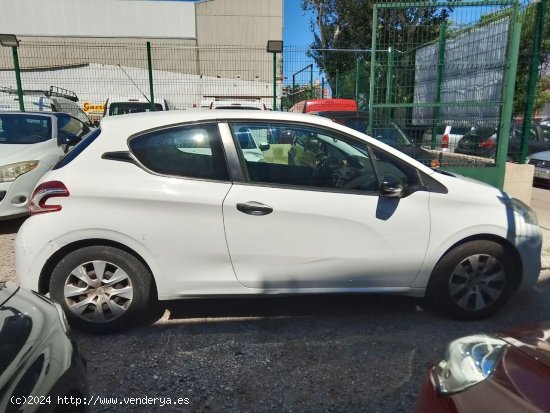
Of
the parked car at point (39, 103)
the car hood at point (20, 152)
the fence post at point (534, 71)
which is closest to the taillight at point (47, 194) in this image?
the car hood at point (20, 152)

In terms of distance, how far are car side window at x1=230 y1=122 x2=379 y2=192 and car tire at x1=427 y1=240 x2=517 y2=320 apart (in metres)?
0.85

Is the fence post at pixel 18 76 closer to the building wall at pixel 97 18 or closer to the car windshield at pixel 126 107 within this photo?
the car windshield at pixel 126 107

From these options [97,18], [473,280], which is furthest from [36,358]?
[97,18]

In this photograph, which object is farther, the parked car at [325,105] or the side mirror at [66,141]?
the parked car at [325,105]

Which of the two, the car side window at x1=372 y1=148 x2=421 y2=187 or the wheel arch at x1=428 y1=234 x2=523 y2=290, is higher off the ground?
the car side window at x1=372 y1=148 x2=421 y2=187

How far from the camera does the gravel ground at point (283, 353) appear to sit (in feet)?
9.02

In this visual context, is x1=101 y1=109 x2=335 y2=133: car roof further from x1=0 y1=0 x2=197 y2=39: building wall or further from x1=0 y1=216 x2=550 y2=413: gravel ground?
x1=0 y1=0 x2=197 y2=39: building wall

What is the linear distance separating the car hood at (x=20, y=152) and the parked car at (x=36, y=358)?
13.9 ft

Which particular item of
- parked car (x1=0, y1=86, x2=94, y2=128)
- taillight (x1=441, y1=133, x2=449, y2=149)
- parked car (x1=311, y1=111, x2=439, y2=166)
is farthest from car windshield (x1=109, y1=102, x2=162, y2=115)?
taillight (x1=441, y1=133, x2=449, y2=149)

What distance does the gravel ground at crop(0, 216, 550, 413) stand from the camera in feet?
9.02

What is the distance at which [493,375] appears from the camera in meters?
1.59

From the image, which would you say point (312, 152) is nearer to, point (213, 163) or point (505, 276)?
point (213, 163)

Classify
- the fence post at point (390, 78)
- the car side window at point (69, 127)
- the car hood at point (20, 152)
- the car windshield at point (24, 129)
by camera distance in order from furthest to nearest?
the fence post at point (390, 78)
the car side window at point (69, 127)
the car windshield at point (24, 129)
the car hood at point (20, 152)

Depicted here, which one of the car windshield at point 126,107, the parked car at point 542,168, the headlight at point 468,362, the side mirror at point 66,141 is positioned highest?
the car windshield at point 126,107
